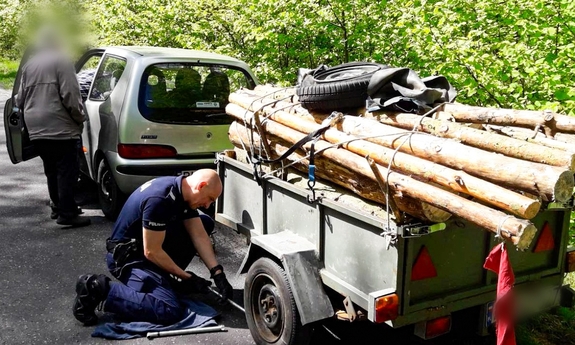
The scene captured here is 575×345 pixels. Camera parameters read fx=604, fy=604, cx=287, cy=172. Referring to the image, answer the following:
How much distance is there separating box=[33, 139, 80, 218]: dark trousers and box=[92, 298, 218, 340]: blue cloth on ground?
2.55 meters

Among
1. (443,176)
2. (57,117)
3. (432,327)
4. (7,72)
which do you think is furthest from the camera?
(7,72)

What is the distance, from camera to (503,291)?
2.96 meters

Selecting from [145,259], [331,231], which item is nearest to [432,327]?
[331,231]

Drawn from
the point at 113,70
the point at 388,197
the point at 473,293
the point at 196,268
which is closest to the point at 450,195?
the point at 388,197

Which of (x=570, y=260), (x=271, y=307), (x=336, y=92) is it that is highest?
(x=336, y=92)

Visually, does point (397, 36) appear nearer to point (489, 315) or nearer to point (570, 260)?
point (570, 260)

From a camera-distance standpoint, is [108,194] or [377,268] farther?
[108,194]

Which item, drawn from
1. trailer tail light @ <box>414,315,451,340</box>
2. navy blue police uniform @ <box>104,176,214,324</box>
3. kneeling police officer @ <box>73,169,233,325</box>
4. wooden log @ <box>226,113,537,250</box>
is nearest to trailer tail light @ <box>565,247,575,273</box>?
trailer tail light @ <box>414,315,451,340</box>

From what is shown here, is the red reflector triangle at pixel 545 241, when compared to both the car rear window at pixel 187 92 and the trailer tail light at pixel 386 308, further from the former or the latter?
the car rear window at pixel 187 92

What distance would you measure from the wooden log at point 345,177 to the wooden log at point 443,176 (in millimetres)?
153

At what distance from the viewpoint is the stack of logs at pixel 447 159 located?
9.17 ft

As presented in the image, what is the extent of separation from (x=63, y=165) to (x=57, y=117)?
1.79 ft

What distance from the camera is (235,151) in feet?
17.7

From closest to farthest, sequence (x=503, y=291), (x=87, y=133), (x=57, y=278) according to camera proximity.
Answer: (x=503, y=291) → (x=57, y=278) → (x=87, y=133)
